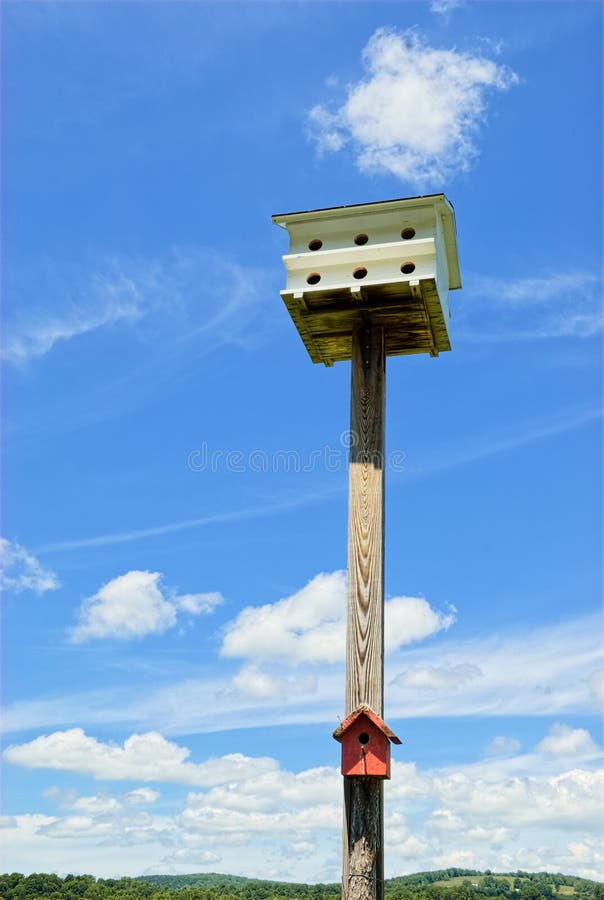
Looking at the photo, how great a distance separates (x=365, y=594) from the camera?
7.10 meters

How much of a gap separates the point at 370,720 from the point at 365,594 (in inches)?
38.9

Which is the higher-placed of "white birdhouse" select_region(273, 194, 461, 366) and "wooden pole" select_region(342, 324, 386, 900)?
"white birdhouse" select_region(273, 194, 461, 366)

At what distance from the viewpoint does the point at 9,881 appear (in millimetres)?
47750

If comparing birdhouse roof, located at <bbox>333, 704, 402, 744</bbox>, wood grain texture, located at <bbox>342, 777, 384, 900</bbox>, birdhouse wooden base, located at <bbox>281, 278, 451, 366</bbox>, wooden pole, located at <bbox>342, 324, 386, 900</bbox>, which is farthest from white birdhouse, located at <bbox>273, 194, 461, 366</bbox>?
wood grain texture, located at <bbox>342, 777, 384, 900</bbox>

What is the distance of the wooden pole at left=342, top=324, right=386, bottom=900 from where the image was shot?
6414 millimetres

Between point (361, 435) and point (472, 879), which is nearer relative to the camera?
point (361, 435)

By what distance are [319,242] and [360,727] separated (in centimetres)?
451

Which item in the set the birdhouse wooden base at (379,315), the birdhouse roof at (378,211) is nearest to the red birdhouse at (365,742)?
the birdhouse wooden base at (379,315)

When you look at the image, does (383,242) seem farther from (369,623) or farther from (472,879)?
(472,879)

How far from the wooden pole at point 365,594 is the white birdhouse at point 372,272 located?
1.06 ft

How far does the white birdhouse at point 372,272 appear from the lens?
8.07 metres

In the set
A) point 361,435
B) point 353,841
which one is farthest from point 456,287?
point 353,841

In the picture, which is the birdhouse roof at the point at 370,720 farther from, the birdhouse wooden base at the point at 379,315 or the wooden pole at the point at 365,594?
the birdhouse wooden base at the point at 379,315

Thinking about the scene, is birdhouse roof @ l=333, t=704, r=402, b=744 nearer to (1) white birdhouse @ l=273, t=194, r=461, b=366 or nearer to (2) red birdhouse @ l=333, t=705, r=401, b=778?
(2) red birdhouse @ l=333, t=705, r=401, b=778
